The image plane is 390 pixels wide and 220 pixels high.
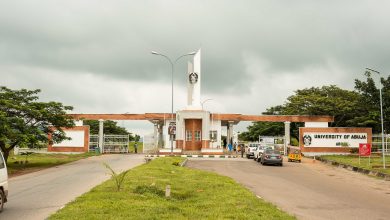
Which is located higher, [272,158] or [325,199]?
[272,158]

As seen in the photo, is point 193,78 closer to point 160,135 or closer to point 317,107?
point 160,135

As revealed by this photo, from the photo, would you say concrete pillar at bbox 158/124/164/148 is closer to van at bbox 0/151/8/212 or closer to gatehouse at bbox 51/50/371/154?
gatehouse at bbox 51/50/371/154

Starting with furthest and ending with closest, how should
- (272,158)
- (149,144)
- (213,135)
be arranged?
(213,135) → (149,144) → (272,158)

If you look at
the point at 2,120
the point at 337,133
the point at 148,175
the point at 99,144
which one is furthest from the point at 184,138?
the point at 148,175

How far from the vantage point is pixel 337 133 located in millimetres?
47344

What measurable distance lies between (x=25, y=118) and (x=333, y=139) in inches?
1209

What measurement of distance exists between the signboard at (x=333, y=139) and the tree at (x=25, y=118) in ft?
82.6

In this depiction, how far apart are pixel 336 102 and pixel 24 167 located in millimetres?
41659

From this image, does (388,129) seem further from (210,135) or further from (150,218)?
(150,218)

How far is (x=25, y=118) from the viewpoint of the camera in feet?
104

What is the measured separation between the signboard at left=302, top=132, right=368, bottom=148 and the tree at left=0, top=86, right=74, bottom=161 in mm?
25168

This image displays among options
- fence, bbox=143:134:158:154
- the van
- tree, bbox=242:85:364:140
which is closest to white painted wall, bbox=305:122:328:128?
tree, bbox=242:85:364:140

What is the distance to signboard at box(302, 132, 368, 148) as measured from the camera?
4731 centimetres

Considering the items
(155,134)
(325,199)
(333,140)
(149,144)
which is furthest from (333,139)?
(325,199)
